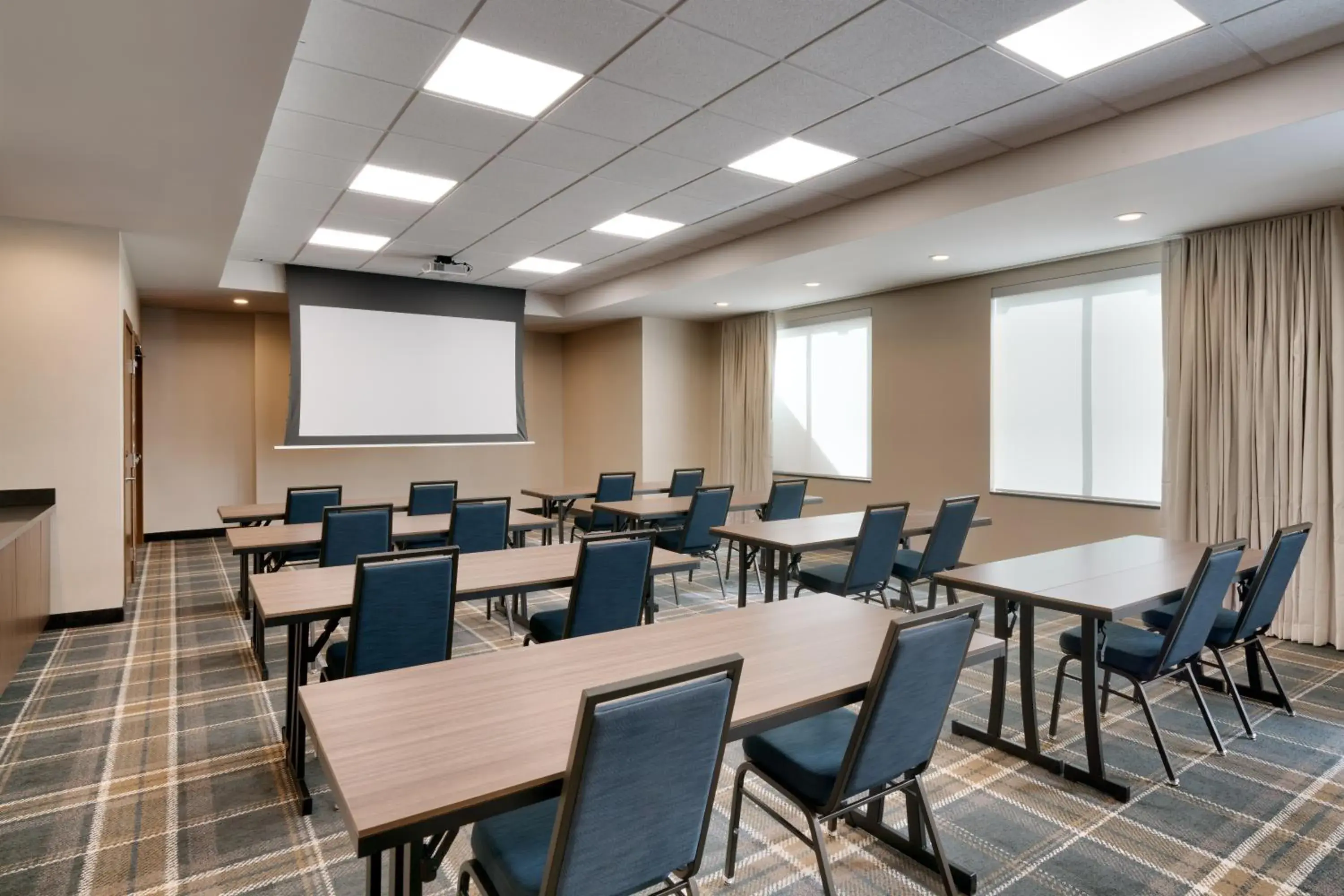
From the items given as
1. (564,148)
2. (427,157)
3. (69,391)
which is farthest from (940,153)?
(69,391)

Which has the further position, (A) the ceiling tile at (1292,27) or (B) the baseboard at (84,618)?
(B) the baseboard at (84,618)

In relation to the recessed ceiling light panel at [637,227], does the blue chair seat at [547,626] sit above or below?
below

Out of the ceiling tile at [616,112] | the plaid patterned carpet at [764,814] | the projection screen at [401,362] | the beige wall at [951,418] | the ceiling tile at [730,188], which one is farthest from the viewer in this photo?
the projection screen at [401,362]

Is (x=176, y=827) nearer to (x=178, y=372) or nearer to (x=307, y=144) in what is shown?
(x=307, y=144)

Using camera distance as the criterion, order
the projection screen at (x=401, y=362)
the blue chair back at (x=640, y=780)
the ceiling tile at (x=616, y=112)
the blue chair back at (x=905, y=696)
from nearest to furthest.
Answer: the blue chair back at (x=640, y=780), the blue chair back at (x=905, y=696), the ceiling tile at (x=616, y=112), the projection screen at (x=401, y=362)

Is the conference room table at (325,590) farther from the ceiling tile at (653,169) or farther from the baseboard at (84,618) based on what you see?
the baseboard at (84,618)

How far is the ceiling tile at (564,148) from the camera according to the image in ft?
12.8

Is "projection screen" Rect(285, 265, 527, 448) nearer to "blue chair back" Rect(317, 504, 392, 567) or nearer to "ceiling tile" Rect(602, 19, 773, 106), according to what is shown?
"blue chair back" Rect(317, 504, 392, 567)

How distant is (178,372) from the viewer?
8.43 metres

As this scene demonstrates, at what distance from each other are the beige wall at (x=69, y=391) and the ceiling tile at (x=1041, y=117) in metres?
5.49

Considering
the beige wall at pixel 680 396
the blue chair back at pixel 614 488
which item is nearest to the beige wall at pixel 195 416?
the beige wall at pixel 680 396

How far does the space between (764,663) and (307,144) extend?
151 inches

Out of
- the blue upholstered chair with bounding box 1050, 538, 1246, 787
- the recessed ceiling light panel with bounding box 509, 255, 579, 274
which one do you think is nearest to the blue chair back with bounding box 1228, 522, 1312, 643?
the blue upholstered chair with bounding box 1050, 538, 1246, 787

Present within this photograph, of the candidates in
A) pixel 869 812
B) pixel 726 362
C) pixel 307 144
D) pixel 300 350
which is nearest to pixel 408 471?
pixel 300 350
